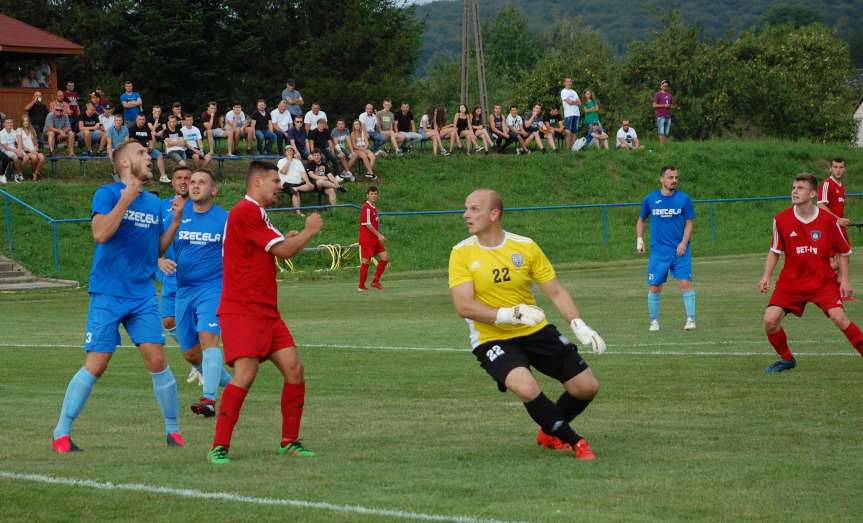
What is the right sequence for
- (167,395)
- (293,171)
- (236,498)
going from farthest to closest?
(293,171)
(167,395)
(236,498)

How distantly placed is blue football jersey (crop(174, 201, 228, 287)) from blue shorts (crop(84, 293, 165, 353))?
2.47 m

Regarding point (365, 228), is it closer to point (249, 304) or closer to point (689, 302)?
point (689, 302)

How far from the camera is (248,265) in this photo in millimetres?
8656

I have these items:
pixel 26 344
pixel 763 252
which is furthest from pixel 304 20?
pixel 26 344

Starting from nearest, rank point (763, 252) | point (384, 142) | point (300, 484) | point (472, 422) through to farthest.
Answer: point (300, 484), point (472, 422), point (763, 252), point (384, 142)

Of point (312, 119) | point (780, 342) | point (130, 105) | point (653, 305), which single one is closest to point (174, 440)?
point (780, 342)

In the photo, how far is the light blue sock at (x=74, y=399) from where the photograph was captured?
9.17 m

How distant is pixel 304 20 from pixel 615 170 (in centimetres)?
2295

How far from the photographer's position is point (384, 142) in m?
43.9

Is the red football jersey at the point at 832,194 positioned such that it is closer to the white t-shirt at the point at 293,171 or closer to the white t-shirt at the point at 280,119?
the white t-shirt at the point at 293,171

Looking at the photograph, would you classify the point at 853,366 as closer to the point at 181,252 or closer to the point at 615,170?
the point at 181,252

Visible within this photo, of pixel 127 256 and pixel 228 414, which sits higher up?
pixel 127 256

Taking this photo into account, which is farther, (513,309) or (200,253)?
(200,253)

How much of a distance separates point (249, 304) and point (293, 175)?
27777 mm
